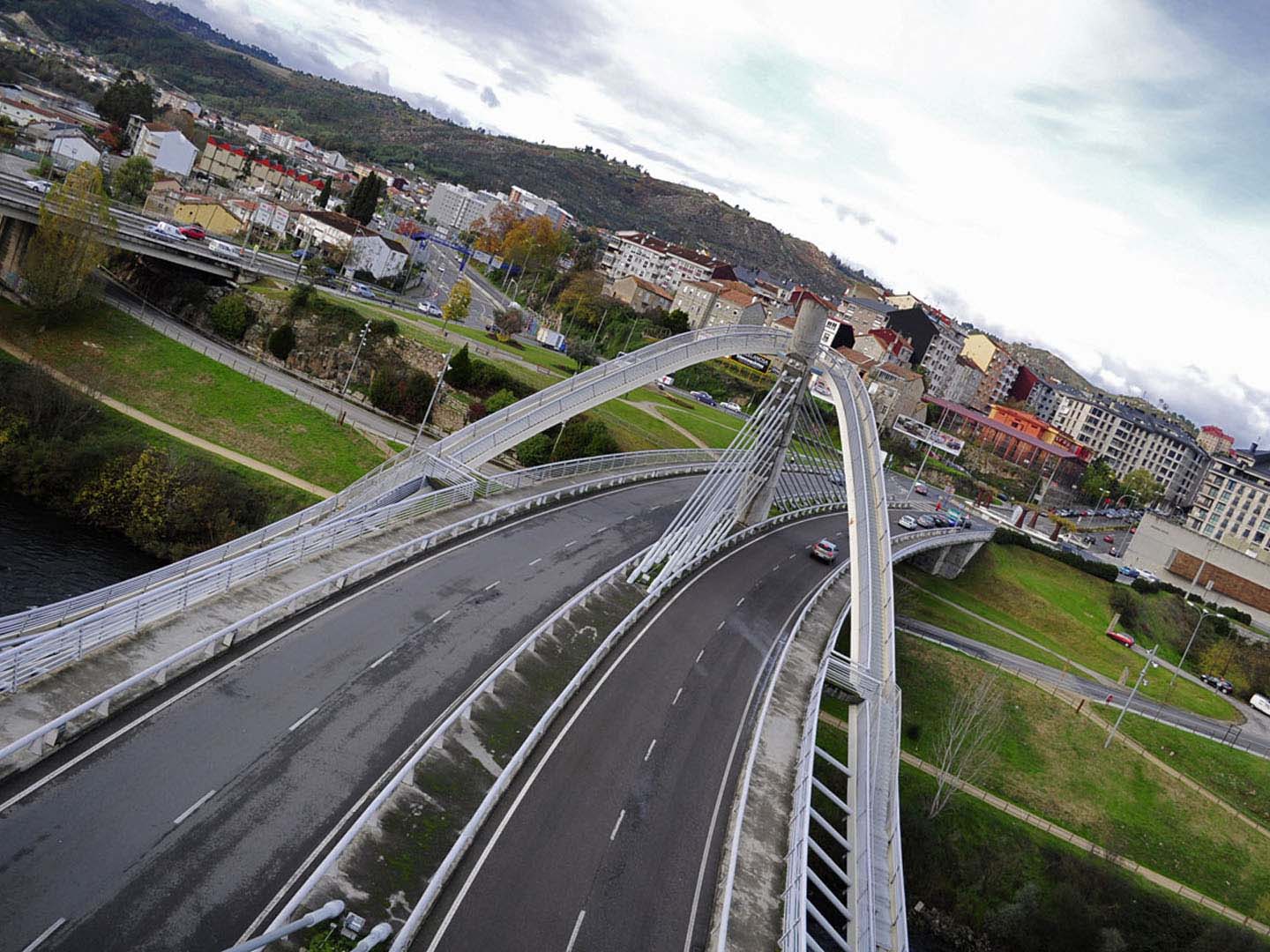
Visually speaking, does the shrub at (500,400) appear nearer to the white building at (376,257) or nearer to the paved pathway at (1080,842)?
the paved pathway at (1080,842)

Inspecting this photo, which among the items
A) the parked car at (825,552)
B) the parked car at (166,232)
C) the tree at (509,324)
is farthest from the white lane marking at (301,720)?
the tree at (509,324)

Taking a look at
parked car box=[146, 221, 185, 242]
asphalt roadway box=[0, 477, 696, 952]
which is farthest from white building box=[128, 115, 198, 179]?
asphalt roadway box=[0, 477, 696, 952]

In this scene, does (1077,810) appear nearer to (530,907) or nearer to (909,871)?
(909,871)

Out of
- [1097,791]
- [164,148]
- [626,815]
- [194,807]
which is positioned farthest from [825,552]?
[164,148]

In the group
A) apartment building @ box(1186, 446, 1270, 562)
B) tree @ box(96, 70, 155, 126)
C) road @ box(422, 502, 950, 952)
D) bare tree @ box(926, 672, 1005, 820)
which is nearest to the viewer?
road @ box(422, 502, 950, 952)

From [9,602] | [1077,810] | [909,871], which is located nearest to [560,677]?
[909,871]

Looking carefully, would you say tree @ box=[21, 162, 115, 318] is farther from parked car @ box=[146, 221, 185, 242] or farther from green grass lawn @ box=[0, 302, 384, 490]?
parked car @ box=[146, 221, 185, 242]

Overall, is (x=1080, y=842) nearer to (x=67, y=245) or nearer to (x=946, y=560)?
(x=946, y=560)
